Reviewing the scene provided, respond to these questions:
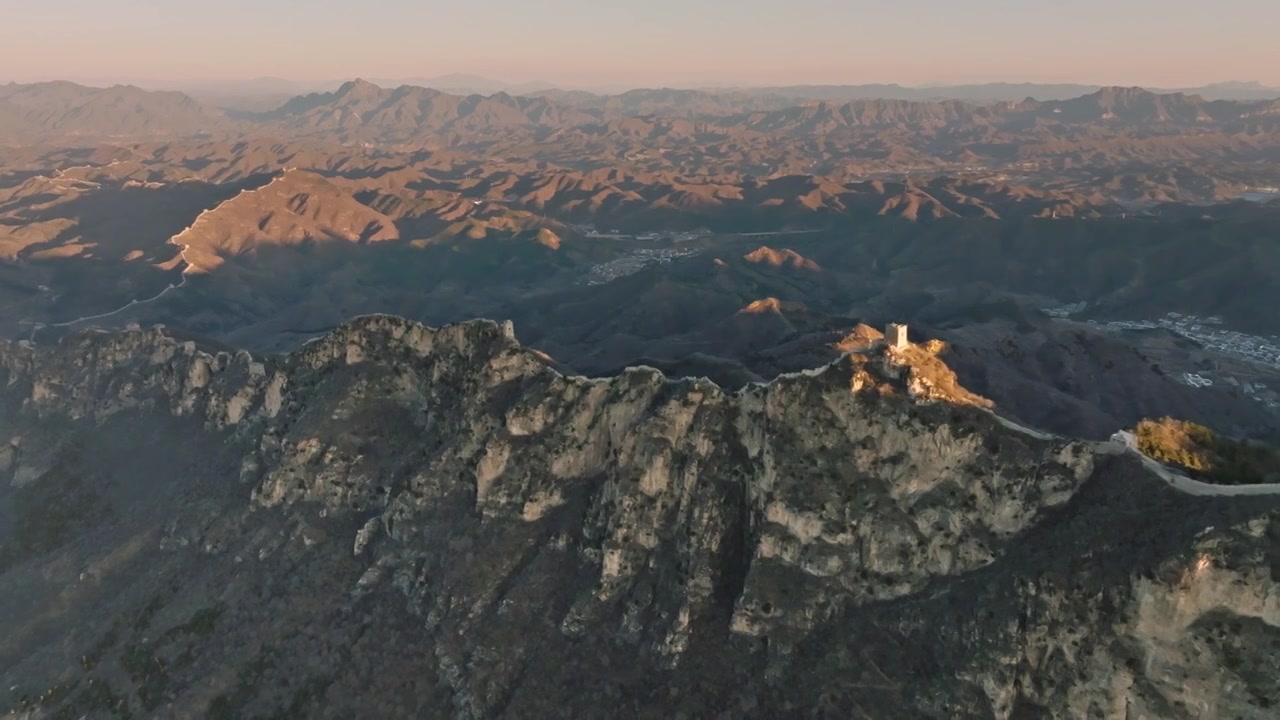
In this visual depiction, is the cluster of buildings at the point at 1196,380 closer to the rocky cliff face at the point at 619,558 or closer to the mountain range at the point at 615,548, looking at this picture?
the mountain range at the point at 615,548

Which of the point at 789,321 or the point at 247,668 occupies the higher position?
the point at 789,321

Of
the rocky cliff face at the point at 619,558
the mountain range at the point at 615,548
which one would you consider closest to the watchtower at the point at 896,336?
the mountain range at the point at 615,548

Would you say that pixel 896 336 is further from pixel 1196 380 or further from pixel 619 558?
pixel 1196 380

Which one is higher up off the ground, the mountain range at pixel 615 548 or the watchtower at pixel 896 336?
the watchtower at pixel 896 336

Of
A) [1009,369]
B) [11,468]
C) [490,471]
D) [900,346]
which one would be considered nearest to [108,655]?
[490,471]

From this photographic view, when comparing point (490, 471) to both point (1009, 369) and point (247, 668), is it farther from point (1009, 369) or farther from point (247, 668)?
point (1009, 369)

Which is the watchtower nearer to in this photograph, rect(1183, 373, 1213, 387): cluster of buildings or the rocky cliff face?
the rocky cliff face

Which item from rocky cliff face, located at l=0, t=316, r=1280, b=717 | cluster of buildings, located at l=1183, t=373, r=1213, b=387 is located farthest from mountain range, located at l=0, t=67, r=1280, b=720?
cluster of buildings, located at l=1183, t=373, r=1213, b=387
